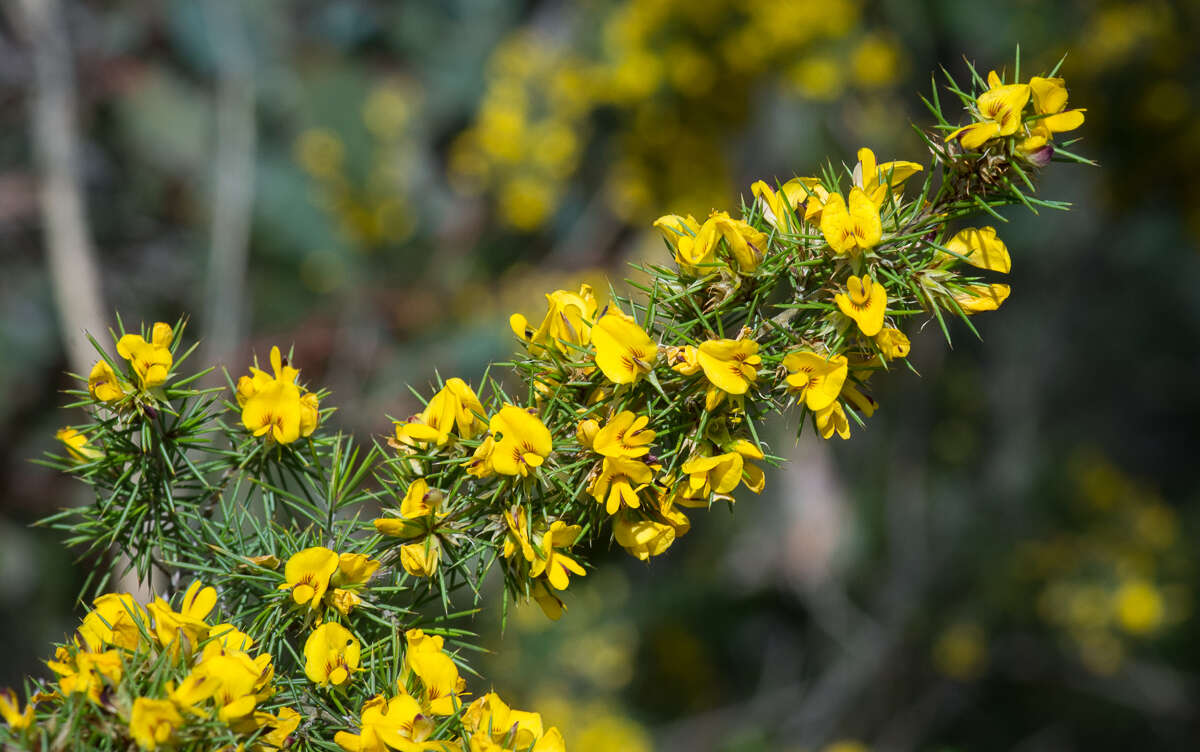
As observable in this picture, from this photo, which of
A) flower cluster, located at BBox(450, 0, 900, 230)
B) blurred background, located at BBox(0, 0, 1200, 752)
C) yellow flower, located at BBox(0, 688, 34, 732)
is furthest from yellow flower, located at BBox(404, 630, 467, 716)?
flower cluster, located at BBox(450, 0, 900, 230)

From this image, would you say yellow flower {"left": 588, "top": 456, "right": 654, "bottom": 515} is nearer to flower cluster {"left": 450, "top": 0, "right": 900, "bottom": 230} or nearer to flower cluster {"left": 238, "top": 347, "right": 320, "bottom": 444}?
flower cluster {"left": 238, "top": 347, "right": 320, "bottom": 444}

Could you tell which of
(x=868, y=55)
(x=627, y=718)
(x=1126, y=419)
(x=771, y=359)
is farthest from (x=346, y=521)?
(x=1126, y=419)

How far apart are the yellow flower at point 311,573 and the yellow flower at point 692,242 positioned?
0.34 m

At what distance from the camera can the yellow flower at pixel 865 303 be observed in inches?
22.4

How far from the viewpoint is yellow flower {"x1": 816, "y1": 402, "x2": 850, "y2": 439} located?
1.95 ft

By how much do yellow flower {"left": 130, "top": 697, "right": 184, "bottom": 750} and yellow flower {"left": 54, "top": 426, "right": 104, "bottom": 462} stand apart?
26cm

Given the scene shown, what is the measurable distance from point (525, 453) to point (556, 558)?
0.08 meters

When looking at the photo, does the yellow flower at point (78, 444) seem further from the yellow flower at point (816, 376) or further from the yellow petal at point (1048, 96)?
the yellow petal at point (1048, 96)

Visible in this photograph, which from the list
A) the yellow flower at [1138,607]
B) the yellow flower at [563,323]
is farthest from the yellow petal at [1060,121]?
the yellow flower at [1138,607]

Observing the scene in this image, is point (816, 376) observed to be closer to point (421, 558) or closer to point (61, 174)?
point (421, 558)

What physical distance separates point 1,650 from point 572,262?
2.97m

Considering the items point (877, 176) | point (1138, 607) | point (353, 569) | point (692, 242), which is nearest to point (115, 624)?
point (353, 569)

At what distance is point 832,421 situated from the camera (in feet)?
2.01

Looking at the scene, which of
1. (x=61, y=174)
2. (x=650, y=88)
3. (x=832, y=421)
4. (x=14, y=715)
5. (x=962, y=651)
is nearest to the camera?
(x=14, y=715)
